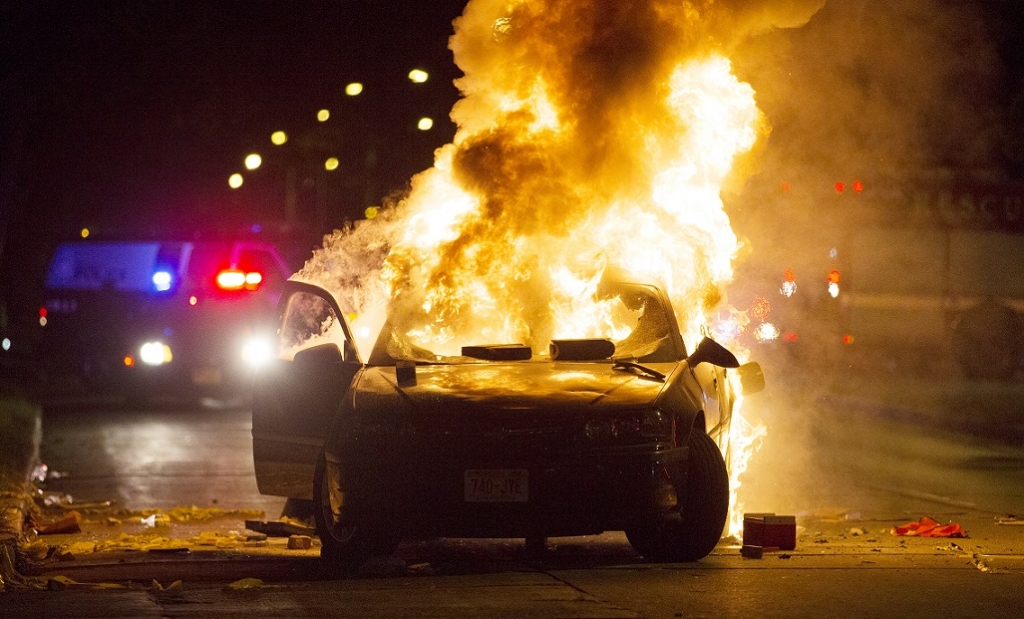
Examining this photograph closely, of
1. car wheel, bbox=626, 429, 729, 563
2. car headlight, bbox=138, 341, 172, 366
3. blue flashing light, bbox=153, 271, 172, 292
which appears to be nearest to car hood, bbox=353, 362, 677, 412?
car wheel, bbox=626, 429, 729, 563

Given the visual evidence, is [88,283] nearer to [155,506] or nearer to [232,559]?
[155,506]

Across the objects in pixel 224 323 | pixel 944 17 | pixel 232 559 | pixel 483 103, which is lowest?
pixel 232 559

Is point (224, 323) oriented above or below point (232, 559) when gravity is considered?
above

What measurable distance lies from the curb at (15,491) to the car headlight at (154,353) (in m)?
1.56

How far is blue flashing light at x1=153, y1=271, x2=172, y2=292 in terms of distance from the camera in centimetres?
2027

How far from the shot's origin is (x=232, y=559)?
9.06 metres

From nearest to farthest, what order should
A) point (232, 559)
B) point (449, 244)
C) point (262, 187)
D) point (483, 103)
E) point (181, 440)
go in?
1. point (232, 559)
2. point (449, 244)
3. point (483, 103)
4. point (181, 440)
5. point (262, 187)

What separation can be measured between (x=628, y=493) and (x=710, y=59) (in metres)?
3.80

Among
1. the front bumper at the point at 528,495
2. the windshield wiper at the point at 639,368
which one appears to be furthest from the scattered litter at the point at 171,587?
the windshield wiper at the point at 639,368

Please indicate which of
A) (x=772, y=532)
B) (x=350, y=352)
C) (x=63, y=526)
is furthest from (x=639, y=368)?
(x=63, y=526)

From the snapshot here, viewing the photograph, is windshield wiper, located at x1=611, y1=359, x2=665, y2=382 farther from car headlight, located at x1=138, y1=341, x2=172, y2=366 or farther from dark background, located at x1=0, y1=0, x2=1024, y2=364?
car headlight, located at x1=138, y1=341, x2=172, y2=366

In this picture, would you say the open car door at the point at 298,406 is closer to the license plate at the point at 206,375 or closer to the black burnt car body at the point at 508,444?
the black burnt car body at the point at 508,444

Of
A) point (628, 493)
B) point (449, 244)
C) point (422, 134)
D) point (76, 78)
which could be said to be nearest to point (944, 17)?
point (422, 134)

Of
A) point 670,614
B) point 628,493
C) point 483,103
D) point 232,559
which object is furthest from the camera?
point 483,103
